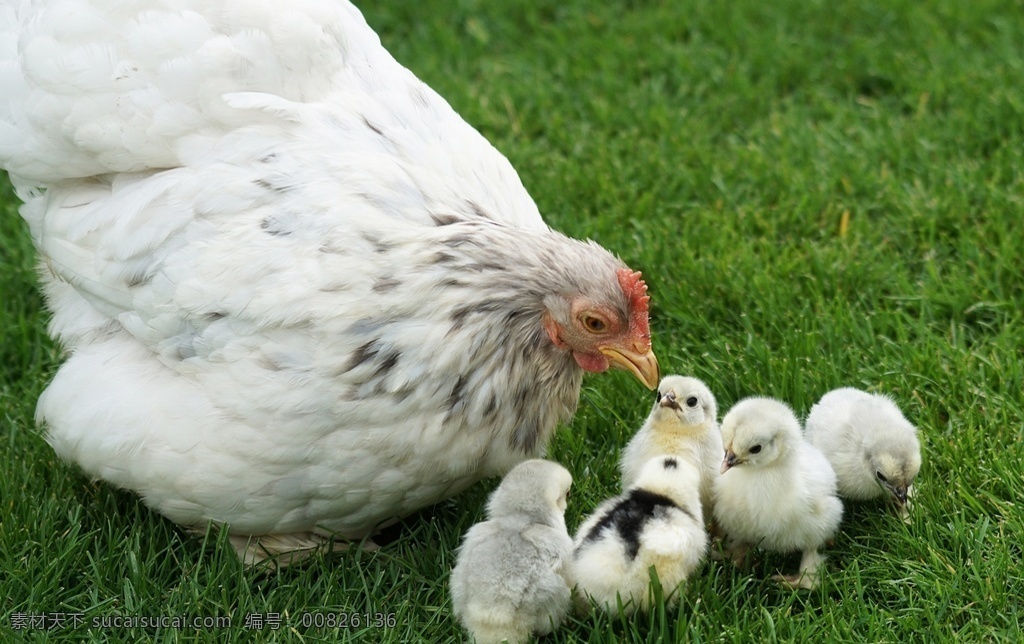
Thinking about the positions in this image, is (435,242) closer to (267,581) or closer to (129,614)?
(267,581)

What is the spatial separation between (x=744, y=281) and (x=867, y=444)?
118 cm

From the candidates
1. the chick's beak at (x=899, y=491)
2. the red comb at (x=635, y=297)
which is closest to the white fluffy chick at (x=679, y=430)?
the red comb at (x=635, y=297)

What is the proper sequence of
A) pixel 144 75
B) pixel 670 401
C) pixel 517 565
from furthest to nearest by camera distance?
pixel 144 75, pixel 670 401, pixel 517 565

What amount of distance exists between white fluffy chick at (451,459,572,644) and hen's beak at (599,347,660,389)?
356 mm

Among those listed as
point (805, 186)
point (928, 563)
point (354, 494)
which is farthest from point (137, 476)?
point (805, 186)

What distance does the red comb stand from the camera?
3270 mm

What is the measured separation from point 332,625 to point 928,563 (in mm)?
1675

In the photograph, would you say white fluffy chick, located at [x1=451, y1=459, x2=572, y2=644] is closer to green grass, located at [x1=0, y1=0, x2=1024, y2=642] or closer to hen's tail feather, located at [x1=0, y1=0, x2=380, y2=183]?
green grass, located at [x1=0, y1=0, x2=1024, y2=642]

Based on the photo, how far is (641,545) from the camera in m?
3.06

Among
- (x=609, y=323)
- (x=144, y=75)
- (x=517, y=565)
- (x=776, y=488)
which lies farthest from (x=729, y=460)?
(x=144, y=75)

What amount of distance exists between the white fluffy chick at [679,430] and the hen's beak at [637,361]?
0.11 m

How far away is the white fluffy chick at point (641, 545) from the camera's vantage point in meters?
3.06

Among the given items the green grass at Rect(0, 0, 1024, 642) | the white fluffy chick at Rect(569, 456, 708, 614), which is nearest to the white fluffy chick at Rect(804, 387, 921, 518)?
the green grass at Rect(0, 0, 1024, 642)

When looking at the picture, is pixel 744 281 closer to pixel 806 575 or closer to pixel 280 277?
pixel 806 575
